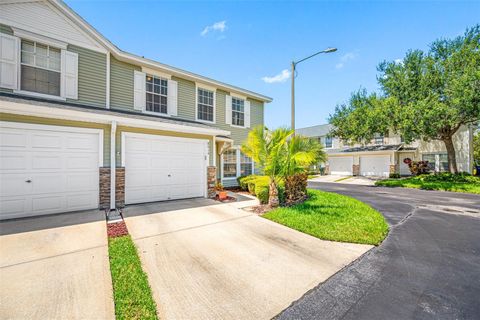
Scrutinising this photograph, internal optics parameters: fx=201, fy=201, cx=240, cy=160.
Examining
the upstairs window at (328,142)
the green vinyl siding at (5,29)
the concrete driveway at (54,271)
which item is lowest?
the concrete driveway at (54,271)

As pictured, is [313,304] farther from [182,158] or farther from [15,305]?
[182,158]

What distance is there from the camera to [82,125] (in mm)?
6727

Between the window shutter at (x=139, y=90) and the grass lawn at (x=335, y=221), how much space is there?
7.74 m

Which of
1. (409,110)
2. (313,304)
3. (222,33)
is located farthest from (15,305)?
(409,110)

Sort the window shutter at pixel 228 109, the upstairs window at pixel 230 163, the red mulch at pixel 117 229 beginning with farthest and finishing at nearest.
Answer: the window shutter at pixel 228 109 < the upstairs window at pixel 230 163 < the red mulch at pixel 117 229

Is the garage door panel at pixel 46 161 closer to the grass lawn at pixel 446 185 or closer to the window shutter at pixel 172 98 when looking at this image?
the window shutter at pixel 172 98

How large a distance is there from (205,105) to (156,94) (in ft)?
8.98

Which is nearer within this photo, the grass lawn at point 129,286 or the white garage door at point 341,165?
the grass lawn at point 129,286

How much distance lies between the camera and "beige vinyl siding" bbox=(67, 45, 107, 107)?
26.3 feet

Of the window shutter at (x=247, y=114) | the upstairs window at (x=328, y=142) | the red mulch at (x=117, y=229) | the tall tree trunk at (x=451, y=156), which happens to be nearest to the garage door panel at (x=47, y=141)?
the red mulch at (x=117, y=229)

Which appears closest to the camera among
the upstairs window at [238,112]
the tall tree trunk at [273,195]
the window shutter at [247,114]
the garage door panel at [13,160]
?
the garage door panel at [13,160]

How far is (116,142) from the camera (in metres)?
7.28

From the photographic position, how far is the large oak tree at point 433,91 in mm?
13492

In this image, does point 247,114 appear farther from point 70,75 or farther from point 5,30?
point 5,30
